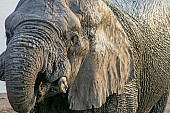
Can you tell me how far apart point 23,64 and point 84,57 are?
0.62 meters

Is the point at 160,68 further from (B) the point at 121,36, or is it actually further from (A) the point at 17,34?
(A) the point at 17,34

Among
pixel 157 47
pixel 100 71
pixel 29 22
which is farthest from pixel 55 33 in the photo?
pixel 157 47

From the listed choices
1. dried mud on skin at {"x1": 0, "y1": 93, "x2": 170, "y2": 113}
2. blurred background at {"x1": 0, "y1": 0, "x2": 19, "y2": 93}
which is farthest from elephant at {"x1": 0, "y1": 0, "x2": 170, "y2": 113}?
blurred background at {"x1": 0, "y1": 0, "x2": 19, "y2": 93}

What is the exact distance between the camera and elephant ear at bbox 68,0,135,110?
3480mm

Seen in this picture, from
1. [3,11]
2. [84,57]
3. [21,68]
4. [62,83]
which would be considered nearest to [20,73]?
[21,68]

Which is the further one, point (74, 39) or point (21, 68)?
Result: point (74, 39)

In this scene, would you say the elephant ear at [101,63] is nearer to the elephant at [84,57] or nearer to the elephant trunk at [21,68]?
the elephant at [84,57]

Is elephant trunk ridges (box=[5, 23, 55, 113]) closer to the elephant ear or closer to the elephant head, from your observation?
the elephant head

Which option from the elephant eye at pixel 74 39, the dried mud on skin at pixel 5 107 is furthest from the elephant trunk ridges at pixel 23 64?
the dried mud on skin at pixel 5 107

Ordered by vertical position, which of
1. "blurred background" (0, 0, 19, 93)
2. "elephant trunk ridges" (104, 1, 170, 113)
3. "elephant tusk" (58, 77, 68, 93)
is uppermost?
"elephant tusk" (58, 77, 68, 93)

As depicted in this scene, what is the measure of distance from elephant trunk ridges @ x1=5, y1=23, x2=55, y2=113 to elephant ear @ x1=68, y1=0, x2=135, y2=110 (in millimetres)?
504

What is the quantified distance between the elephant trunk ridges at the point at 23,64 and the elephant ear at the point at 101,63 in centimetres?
50

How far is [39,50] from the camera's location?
9.77 feet

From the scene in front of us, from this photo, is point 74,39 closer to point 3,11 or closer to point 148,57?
point 148,57
